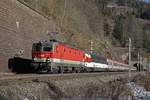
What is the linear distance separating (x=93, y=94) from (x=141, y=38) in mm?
122054

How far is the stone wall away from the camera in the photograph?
36.6 metres

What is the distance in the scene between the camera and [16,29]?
4000 centimetres

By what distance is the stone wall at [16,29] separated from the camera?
36.6 m

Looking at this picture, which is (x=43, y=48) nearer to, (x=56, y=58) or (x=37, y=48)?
(x=37, y=48)

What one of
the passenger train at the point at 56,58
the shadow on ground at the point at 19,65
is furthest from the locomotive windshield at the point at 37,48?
the shadow on ground at the point at 19,65

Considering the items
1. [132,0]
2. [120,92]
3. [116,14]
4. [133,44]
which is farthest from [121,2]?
[120,92]

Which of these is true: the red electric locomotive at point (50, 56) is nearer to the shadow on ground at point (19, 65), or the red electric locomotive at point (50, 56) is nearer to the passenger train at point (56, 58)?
the passenger train at point (56, 58)

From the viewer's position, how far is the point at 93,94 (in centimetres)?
1875

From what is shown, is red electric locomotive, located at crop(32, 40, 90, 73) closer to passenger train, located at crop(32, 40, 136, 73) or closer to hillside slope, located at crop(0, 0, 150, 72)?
passenger train, located at crop(32, 40, 136, 73)

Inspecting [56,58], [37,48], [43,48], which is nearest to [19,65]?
[37,48]

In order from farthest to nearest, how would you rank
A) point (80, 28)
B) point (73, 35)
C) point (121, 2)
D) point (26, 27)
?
point (121, 2) → point (80, 28) → point (73, 35) → point (26, 27)

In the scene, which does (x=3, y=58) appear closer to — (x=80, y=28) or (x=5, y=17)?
(x=5, y=17)

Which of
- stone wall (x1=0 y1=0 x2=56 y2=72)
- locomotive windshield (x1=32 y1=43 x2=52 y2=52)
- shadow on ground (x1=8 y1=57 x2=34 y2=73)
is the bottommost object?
shadow on ground (x1=8 y1=57 x2=34 y2=73)

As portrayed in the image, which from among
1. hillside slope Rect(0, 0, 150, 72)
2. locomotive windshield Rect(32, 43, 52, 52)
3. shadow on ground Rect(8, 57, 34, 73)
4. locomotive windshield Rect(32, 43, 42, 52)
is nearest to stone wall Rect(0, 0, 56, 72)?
hillside slope Rect(0, 0, 150, 72)
